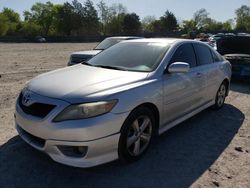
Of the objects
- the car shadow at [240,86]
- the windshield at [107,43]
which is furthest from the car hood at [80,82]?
the windshield at [107,43]

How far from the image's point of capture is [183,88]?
476 cm

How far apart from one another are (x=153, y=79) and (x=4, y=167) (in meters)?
2.25

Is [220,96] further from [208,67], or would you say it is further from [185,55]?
[185,55]

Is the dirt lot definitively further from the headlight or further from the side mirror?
the side mirror

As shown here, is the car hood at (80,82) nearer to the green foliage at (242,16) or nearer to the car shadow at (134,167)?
the car shadow at (134,167)

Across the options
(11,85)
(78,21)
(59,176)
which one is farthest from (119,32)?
(59,176)

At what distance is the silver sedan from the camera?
3.38 metres

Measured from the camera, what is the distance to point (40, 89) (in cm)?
380

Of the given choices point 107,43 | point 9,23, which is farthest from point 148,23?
point 107,43

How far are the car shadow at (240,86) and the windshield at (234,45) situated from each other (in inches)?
43.1

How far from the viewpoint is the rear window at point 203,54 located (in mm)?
5578

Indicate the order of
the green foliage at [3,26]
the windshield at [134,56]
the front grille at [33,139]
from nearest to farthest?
the front grille at [33,139], the windshield at [134,56], the green foliage at [3,26]

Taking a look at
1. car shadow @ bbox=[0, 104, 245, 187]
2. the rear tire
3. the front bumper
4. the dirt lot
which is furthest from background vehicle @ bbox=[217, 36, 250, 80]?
the front bumper

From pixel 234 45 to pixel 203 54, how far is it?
5236mm
